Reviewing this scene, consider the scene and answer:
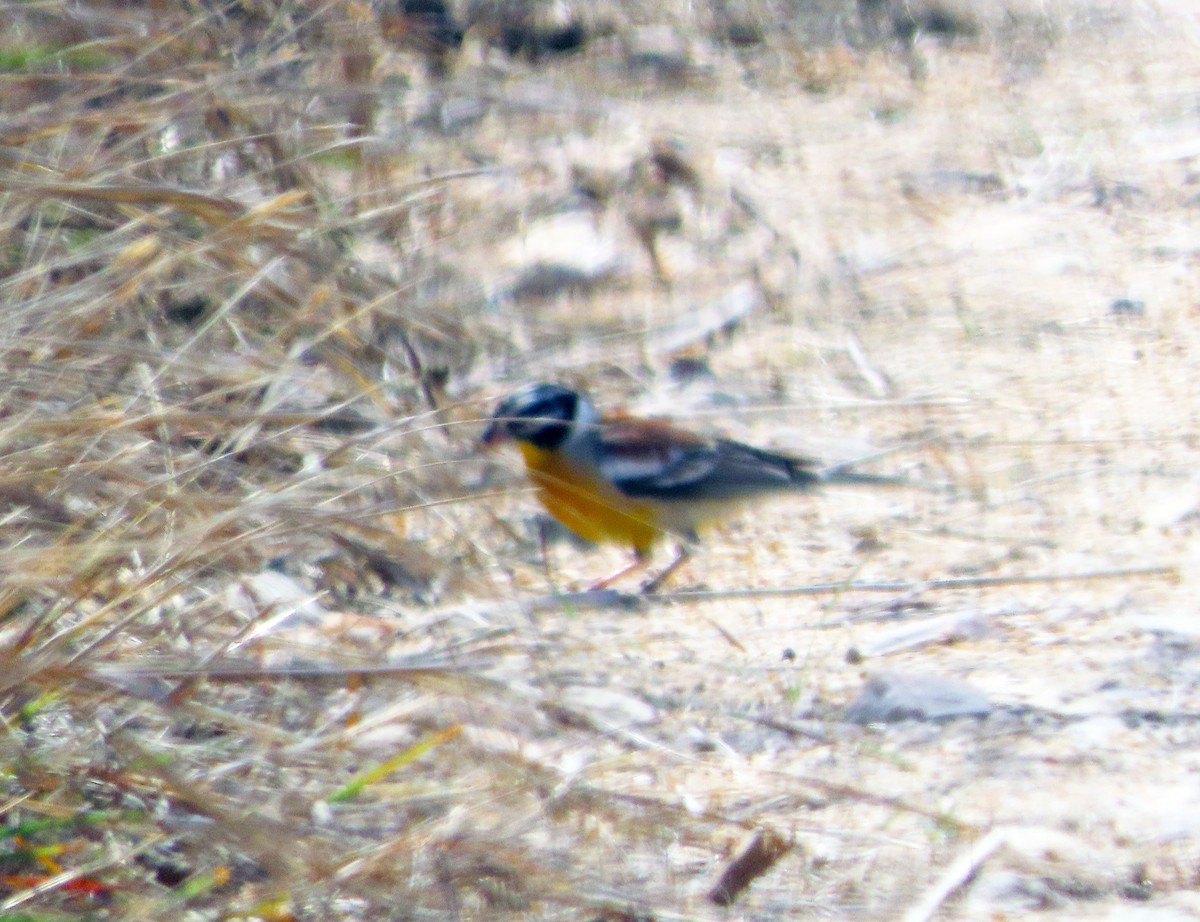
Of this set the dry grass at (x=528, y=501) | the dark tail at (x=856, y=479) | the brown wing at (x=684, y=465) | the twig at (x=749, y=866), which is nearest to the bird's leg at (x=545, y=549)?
the dry grass at (x=528, y=501)

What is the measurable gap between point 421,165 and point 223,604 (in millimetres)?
3402

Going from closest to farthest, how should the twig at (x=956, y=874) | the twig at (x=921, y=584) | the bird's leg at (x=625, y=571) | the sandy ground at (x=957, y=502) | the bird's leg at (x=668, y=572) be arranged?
the twig at (x=956, y=874), the sandy ground at (x=957, y=502), the twig at (x=921, y=584), the bird's leg at (x=668, y=572), the bird's leg at (x=625, y=571)

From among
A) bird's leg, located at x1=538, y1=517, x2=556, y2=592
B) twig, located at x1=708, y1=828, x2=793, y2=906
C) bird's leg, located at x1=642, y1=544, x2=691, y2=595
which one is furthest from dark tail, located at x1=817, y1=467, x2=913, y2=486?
twig, located at x1=708, y1=828, x2=793, y2=906

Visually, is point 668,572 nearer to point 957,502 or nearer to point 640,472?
point 640,472

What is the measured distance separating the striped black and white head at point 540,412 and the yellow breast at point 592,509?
0.42ft

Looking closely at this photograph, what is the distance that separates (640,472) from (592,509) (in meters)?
0.29

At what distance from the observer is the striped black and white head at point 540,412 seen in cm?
493

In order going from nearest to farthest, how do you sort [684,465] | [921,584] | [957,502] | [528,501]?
[921,584] → [957,502] → [684,465] → [528,501]

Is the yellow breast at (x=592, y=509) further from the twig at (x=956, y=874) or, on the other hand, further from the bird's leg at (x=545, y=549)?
the twig at (x=956, y=874)

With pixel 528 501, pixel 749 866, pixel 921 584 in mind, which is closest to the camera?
pixel 749 866

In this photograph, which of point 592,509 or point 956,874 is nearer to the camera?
point 956,874

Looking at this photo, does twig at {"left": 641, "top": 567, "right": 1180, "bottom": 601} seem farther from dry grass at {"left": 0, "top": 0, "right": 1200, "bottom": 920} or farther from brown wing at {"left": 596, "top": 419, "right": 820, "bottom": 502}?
brown wing at {"left": 596, "top": 419, "right": 820, "bottom": 502}

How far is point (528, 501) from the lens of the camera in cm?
545

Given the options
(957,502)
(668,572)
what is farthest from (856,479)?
(668,572)
